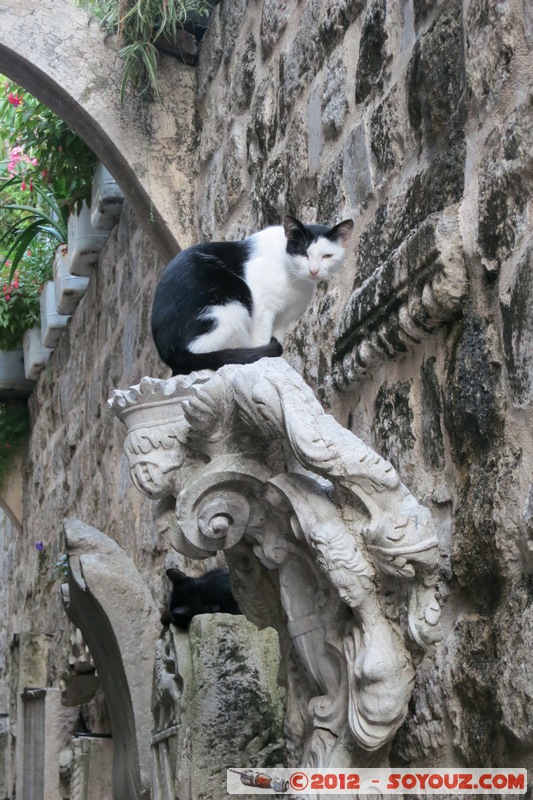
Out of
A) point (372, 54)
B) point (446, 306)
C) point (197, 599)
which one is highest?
point (372, 54)

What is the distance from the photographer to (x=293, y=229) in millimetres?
1860

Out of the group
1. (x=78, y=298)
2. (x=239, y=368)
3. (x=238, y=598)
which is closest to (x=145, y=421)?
(x=239, y=368)

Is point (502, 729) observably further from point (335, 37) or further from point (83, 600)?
point (83, 600)

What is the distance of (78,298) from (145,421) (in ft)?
12.4

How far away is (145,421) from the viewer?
1618mm

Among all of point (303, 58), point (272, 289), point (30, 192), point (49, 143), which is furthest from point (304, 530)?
point (30, 192)

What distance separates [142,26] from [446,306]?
2000 mm

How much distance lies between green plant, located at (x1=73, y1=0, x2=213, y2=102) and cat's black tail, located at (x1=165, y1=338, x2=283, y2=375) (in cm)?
155

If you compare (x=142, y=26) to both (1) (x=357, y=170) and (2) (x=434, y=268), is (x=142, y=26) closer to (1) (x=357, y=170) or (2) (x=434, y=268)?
(1) (x=357, y=170)

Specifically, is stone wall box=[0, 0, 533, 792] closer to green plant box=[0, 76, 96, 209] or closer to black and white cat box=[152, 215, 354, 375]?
black and white cat box=[152, 215, 354, 375]

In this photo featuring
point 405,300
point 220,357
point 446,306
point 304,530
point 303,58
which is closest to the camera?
point 304,530

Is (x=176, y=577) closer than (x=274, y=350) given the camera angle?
No
